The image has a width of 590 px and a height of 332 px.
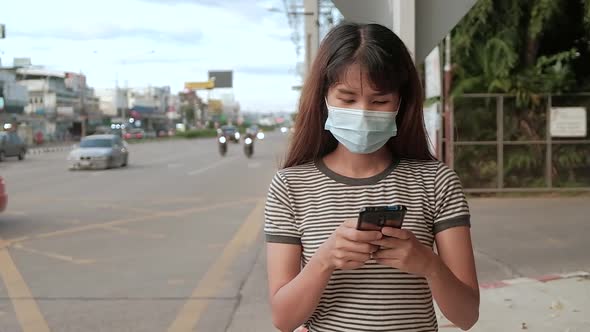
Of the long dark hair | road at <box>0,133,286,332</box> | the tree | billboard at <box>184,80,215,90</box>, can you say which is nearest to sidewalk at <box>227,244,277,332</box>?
road at <box>0,133,286,332</box>

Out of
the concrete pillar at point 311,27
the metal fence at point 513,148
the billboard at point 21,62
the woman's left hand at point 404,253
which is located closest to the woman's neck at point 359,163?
the woman's left hand at point 404,253

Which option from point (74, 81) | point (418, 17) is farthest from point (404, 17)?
point (74, 81)

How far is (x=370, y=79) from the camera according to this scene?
6.01 feet

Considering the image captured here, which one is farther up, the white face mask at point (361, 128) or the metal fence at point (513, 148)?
the white face mask at point (361, 128)

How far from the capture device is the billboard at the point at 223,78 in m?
99.5

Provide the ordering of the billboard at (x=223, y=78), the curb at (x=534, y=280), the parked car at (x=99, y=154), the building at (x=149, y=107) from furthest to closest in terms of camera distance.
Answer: the building at (x=149, y=107) < the billboard at (x=223, y=78) < the parked car at (x=99, y=154) < the curb at (x=534, y=280)

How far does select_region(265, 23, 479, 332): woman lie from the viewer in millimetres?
1814

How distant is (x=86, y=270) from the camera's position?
757cm

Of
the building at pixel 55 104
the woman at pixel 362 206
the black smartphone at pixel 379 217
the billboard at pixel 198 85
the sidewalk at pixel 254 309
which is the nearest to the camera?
the black smartphone at pixel 379 217

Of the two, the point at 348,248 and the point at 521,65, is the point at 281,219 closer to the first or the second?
the point at 348,248

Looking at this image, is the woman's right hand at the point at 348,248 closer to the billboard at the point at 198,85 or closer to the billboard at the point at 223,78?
the billboard at the point at 223,78

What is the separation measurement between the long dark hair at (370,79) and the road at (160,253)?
0.39 meters

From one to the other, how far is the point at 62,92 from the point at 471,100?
263ft

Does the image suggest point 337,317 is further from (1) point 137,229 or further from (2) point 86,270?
(1) point 137,229
